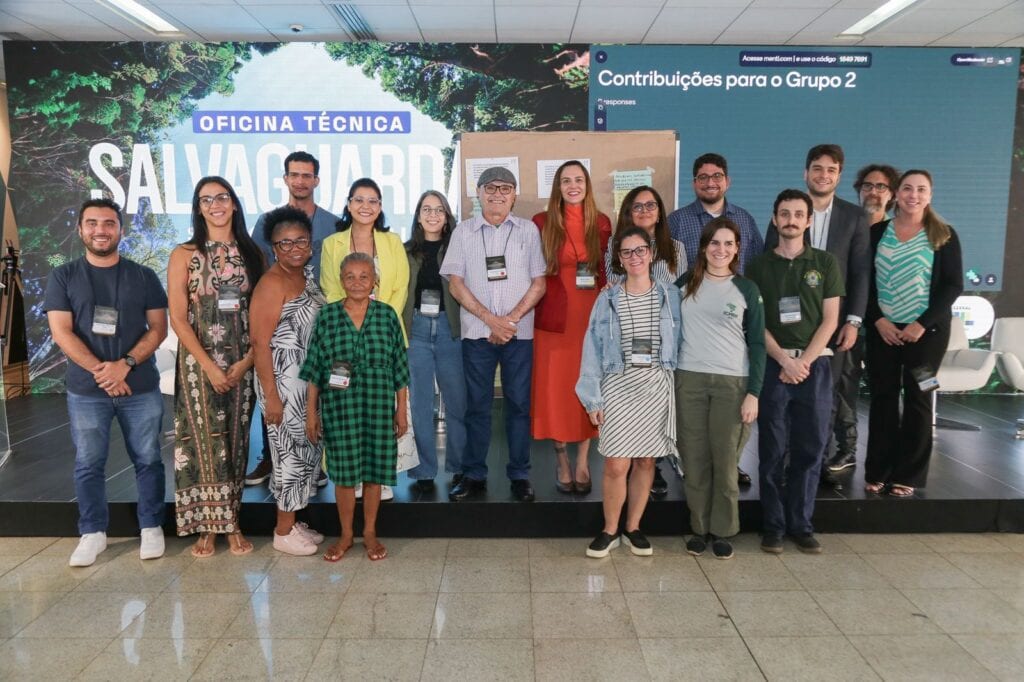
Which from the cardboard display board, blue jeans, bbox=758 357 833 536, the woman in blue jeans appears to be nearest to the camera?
blue jeans, bbox=758 357 833 536

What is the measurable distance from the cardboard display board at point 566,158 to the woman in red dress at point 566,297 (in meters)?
0.79

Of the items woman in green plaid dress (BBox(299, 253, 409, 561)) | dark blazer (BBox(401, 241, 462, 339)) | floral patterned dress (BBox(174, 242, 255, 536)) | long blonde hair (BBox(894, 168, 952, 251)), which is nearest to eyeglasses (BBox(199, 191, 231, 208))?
floral patterned dress (BBox(174, 242, 255, 536))

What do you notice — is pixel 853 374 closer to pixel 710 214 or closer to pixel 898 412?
pixel 898 412

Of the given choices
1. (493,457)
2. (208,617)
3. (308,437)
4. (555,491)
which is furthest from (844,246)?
(208,617)

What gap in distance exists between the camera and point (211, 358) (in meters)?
2.92

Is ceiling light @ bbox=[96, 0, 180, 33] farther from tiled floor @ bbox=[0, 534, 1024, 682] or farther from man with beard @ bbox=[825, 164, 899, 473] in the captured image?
man with beard @ bbox=[825, 164, 899, 473]

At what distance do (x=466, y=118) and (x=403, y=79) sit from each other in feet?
2.15

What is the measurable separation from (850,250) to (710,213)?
0.67 m

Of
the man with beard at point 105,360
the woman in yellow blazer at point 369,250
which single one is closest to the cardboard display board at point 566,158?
the woman in yellow blazer at point 369,250

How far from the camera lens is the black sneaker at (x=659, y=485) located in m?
3.37

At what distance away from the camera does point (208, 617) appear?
99.7 inches

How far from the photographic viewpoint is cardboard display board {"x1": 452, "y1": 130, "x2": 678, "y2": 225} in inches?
157

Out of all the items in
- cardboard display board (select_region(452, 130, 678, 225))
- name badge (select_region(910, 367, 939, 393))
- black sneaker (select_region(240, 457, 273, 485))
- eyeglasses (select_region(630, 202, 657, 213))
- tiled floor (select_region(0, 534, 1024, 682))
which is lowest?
tiled floor (select_region(0, 534, 1024, 682))

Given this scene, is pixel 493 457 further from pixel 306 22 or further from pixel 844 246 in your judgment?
pixel 306 22
